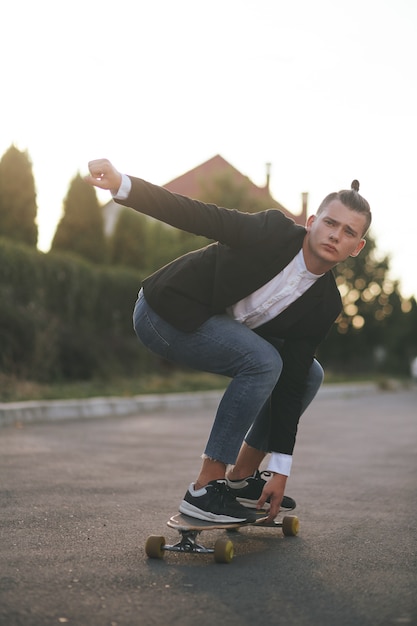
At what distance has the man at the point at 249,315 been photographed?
4320 mm

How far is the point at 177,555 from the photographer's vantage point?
4.05 meters

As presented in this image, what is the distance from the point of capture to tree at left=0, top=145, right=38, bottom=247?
20.6m

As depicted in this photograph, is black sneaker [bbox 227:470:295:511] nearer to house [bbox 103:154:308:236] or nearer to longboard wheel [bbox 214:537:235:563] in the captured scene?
longboard wheel [bbox 214:537:235:563]

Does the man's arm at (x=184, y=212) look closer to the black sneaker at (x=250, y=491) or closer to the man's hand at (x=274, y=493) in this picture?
the man's hand at (x=274, y=493)

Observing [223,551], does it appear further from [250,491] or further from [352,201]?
[352,201]

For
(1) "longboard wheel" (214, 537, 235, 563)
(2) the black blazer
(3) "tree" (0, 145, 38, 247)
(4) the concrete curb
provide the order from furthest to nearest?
1. (3) "tree" (0, 145, 38, 247)
2. (4) the concrete curb
3. (2) the black blazer
4. (1) "longboard wheel" (214, 537, 235, 563)

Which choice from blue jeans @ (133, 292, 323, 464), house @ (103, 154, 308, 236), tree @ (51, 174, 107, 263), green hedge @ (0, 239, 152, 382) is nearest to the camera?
blue jeans @ (133, 292, 323, 464)

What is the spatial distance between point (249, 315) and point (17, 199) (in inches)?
658

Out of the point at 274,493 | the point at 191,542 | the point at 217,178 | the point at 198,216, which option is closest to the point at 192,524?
the point at 191,542

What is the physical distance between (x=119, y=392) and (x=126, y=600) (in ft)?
40.1

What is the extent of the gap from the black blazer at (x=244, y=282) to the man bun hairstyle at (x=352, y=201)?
0.18 meters

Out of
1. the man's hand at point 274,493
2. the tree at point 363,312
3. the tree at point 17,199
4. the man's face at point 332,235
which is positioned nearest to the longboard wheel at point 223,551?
the man's hand at point 274,493

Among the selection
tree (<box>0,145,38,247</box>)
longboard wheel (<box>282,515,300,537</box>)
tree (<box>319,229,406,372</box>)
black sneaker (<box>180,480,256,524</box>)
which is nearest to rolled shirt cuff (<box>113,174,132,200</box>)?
black sneaker (<box>180,480,256,524</box>)

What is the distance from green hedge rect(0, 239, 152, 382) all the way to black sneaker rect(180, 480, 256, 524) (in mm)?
10567
